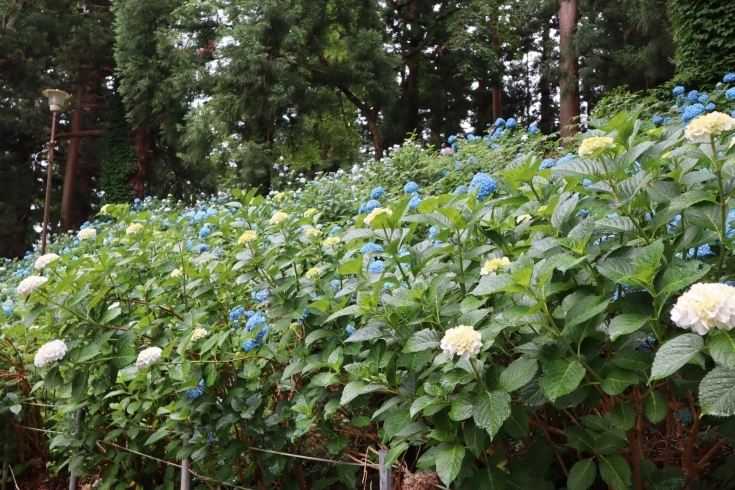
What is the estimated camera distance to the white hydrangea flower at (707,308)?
0.93 m

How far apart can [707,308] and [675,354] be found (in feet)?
0.35

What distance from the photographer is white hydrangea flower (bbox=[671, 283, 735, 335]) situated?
93 centimetres

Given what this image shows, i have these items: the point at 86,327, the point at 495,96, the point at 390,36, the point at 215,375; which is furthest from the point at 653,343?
the point at 495,96

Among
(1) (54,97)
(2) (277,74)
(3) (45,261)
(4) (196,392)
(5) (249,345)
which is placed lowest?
(4) (196,392)

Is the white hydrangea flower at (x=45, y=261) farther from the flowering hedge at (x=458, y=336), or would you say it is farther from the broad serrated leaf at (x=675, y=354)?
the broad serrated leaf at (x=675, y=354)

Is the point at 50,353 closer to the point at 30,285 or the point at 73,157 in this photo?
the point at 30,285

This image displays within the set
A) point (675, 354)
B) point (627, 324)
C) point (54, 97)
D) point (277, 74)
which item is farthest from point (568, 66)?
point (675, 354)

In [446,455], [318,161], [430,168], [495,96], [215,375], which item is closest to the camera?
[446,455]

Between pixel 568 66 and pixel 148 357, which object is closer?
pixel 148 357

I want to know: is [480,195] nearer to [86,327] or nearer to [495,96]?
[86,327]

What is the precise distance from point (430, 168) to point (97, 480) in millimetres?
3682

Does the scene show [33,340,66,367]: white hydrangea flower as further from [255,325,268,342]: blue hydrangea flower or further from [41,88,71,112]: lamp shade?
[41,88,71,112]: lamp shade

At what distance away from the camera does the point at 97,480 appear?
271cm

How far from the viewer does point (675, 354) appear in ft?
3.28
